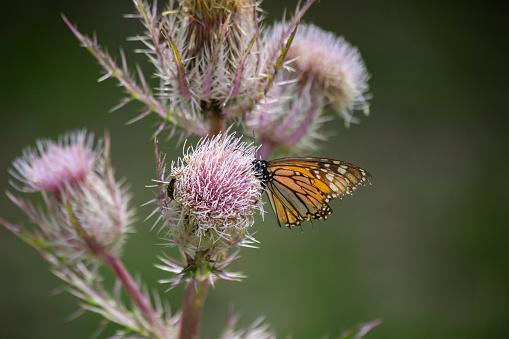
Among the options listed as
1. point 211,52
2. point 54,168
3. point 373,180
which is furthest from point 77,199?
point 373,180

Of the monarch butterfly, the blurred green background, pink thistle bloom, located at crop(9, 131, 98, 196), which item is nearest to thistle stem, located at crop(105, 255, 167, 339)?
pink thistle bloom, located at crop(9, 131, 98, 196)

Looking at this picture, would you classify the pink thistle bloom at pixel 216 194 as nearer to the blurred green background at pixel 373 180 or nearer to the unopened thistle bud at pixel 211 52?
the unopened thistle bud at pixel 211 52

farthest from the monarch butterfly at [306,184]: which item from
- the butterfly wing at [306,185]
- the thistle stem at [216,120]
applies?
the thistle stem at [216,120]

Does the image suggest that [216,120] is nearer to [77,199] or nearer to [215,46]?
[215,46]

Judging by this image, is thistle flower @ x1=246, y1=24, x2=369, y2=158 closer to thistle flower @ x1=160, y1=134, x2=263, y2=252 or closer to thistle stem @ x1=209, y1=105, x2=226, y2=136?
thistle stem @ x1=209, y1=105, x2=226, y2=136

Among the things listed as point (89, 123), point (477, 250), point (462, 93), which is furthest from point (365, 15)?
point (89, 123)

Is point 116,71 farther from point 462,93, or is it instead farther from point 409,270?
point 462,93
